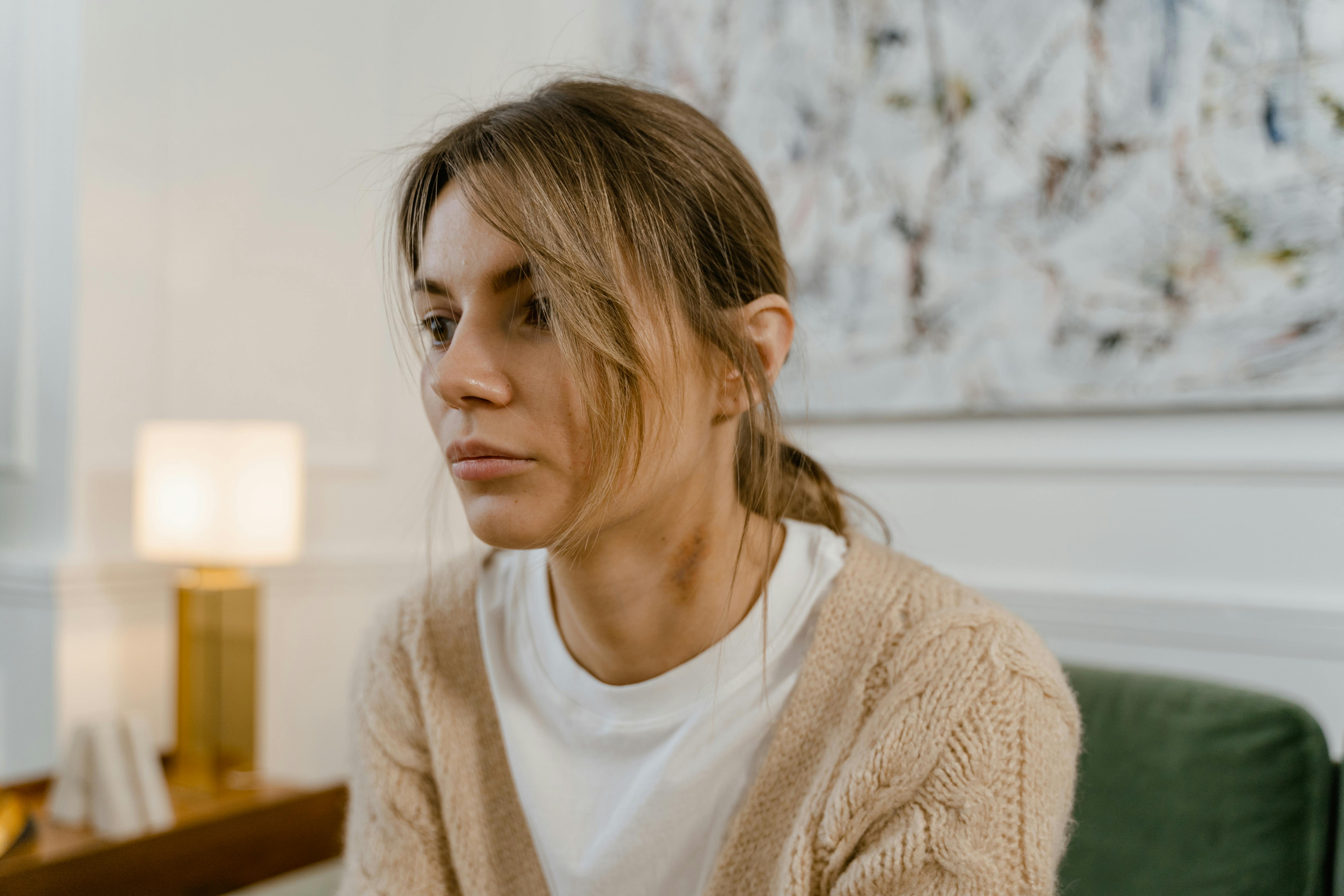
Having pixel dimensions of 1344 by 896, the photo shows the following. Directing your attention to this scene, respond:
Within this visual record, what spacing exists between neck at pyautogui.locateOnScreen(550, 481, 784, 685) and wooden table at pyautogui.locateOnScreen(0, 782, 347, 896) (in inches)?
44.4

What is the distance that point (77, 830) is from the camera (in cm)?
176

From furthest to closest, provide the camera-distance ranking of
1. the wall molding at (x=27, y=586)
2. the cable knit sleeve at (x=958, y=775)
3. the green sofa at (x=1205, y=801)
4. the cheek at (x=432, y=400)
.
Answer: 1. the wall molding at (x=27, y=586)
2. the green sofa at (x=1205, y=801)
3. the cheek at (x=432, y=400)
4. the cable knit sleeve at (x=958, y=775)

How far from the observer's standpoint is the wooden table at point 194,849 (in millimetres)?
1606

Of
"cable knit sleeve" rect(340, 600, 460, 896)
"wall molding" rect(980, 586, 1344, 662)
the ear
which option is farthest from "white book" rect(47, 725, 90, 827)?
"wall molding" rect(980, 586, 1344, 662)

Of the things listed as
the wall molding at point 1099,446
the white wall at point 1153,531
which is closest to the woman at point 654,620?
the wall molding at point 1099,446

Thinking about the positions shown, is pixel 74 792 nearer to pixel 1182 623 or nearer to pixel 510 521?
pixel 510 521

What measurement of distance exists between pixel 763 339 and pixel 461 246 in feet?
0.94

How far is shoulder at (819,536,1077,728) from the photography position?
85 centimetres

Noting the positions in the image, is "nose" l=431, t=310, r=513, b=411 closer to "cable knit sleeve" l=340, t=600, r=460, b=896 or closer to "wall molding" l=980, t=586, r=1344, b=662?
"cable knit sleeve" l=340, t=600, r=460, b=896

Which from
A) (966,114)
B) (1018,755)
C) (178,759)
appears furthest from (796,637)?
(178,759)

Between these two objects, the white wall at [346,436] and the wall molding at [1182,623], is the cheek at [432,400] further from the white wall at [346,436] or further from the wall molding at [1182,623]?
the wall molding at [1182,623]

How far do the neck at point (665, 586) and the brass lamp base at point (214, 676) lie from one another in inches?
50.2

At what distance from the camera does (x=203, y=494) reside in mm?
1957

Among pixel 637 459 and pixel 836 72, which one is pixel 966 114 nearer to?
pixel 836 72
